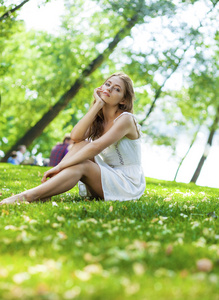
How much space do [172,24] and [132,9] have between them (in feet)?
10.9

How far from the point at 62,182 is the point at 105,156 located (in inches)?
41.9

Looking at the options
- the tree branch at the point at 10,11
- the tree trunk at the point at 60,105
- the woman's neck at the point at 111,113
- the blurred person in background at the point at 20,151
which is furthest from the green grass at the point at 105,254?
the blurred person in background at the point at 20,151

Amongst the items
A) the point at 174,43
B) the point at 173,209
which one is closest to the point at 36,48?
the point at 174,43

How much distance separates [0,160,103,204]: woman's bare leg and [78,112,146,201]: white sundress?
0.20 m

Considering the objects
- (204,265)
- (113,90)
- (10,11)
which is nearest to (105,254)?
(204,265)

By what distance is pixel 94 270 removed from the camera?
93.8 inches

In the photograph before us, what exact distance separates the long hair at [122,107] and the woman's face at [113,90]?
0.24 feet

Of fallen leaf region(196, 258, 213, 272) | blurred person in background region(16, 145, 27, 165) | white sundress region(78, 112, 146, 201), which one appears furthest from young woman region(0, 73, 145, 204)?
blurred person in background region(16, 145, 27, 165)

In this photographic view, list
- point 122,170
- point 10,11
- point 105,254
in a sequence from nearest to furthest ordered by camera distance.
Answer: point 105,254 → point 122,170 → point 10,11

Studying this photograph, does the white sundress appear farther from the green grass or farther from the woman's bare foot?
the woman's bare foot

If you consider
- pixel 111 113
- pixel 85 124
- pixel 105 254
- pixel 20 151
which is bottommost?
pixel 20 151

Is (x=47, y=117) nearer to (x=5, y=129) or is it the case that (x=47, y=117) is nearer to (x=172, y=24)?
(x=172, y=24)

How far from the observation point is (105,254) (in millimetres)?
2705

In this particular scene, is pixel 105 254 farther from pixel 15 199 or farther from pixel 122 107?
pixel 122 107
